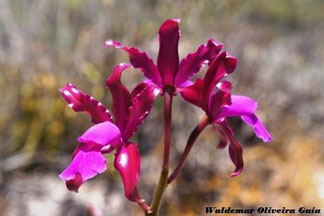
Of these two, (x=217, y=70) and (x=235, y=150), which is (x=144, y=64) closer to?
(x=217, y=70)

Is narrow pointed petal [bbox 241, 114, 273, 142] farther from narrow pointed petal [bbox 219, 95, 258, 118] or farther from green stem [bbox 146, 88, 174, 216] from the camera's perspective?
green stem [bbox 146, 88, 174, 216]

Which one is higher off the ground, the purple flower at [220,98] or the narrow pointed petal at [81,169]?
the purple flower at [220,98]

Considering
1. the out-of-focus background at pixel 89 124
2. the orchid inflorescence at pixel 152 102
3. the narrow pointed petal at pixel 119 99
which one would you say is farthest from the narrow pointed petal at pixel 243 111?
the out-of-focus background at pixel 89 124

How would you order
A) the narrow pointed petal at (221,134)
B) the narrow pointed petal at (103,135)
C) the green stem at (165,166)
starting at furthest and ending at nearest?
the narrow pointed petal at (221,134) → the green stem at (165,166) → the narrow pointed petal at (103,135)

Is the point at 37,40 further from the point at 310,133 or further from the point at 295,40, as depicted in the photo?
the point at 295,40

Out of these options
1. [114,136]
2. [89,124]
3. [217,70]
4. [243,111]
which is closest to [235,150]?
[243,111]

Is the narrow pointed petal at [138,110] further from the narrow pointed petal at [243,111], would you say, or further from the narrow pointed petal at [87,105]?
the narrow pointed petal at [243,111]
